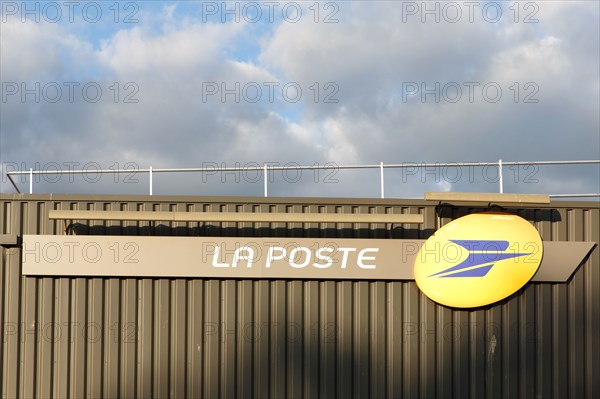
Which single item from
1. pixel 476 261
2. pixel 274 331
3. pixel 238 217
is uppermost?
pixel 238 217

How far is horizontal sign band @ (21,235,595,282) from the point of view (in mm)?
10734

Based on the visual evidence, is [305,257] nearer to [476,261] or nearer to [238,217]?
[238,217]

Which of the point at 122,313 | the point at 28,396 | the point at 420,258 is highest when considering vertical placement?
the point at 420,258

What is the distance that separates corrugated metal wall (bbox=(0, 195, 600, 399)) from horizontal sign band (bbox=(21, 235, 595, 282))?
0.18 meters

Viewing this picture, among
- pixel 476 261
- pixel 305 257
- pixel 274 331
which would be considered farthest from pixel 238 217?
pixel 476 261

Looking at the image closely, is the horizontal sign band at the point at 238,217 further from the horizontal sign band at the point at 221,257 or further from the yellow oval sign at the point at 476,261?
the yellow oval sign at the point at 476,261

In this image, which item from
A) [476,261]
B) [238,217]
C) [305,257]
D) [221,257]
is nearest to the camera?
[238,217]

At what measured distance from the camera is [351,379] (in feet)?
36.2

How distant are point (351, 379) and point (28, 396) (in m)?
4.56

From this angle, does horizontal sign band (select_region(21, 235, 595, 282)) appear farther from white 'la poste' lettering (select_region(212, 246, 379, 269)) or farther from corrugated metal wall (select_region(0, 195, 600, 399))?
corrugated metal wall (select_region(0, 195, 600, 399))

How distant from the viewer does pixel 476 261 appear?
11.2m

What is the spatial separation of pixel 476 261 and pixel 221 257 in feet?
12.3

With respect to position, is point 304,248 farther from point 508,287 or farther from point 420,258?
point 508,287

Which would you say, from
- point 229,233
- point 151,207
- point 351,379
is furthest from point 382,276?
point 151,207
